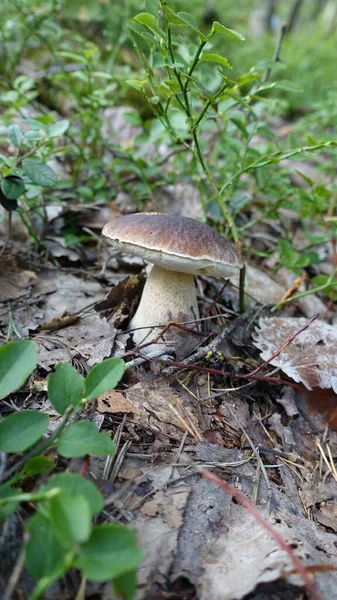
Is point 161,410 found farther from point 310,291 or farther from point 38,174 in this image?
point 38,174

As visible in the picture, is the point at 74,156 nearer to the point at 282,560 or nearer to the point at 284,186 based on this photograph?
the point at 284,186

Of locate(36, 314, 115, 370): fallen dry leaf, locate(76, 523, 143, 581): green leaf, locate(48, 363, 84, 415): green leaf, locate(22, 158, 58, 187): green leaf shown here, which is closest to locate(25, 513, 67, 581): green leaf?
locate(76, 523, 143, 581): green leaf

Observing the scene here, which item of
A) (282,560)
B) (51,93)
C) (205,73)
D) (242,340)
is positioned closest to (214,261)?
(242,340)

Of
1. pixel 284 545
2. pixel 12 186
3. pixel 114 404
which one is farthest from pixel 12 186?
pixel 284 545

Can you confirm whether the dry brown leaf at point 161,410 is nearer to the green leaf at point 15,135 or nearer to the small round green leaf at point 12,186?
the small round green leaf at point 12,186

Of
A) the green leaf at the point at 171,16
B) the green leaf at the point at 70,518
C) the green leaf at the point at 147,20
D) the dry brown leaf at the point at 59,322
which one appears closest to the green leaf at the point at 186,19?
the green leaf at the point at 171,16

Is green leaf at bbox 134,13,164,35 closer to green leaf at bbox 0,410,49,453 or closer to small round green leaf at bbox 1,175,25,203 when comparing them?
small round green leaf at bbox 1,175,25,203
